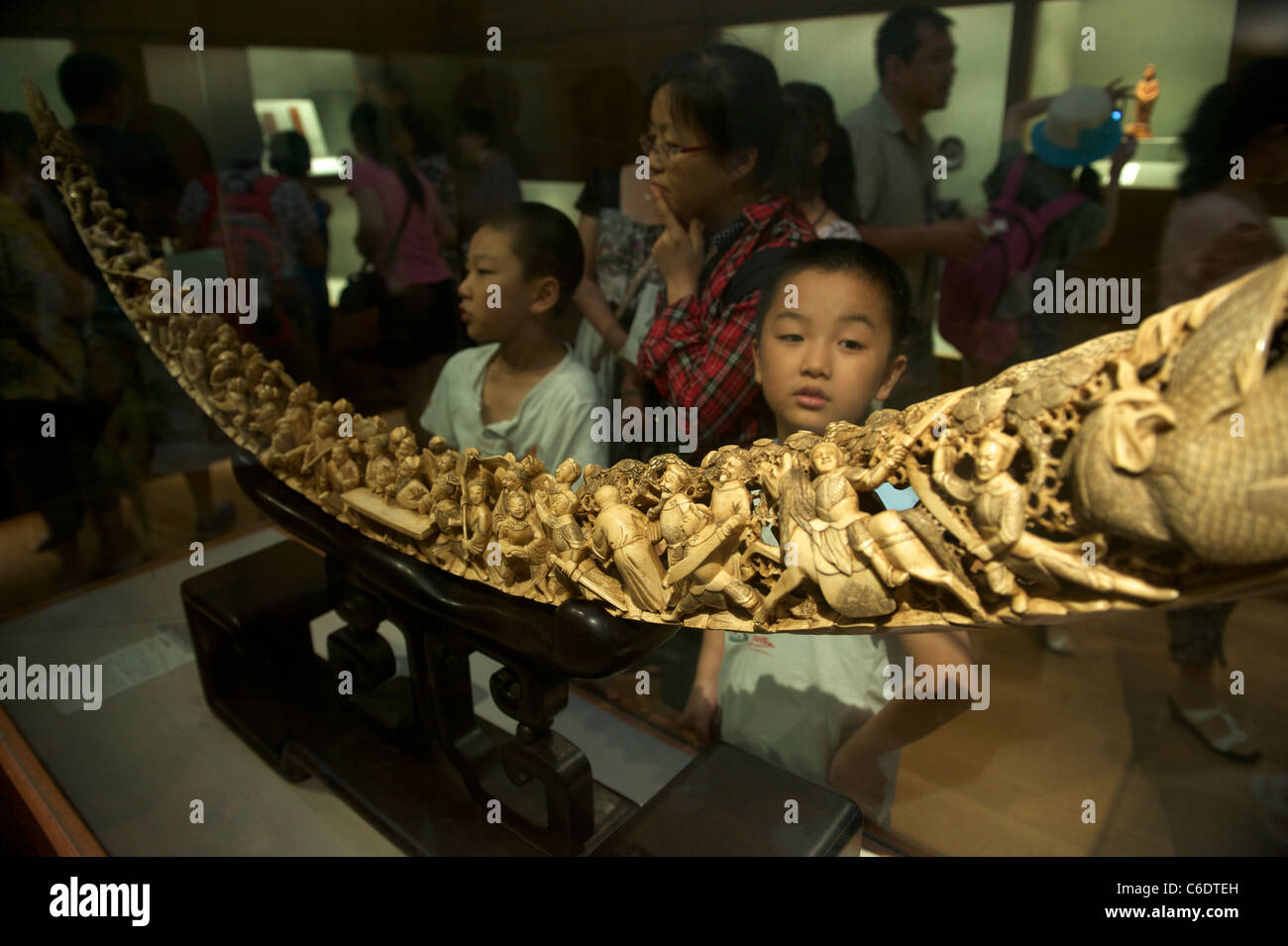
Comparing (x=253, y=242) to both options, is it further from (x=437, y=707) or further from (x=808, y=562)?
(x=808, y=562)

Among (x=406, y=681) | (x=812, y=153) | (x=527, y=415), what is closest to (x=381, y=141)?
(x=527, y=415)

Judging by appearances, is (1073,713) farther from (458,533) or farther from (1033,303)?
(458,533)

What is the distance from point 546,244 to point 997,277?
732 millimetres

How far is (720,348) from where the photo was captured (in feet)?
4.28

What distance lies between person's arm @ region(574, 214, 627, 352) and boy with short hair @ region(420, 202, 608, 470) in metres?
0.01

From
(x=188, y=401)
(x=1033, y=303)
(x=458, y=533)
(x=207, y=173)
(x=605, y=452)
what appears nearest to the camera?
(x=1033, y=303)

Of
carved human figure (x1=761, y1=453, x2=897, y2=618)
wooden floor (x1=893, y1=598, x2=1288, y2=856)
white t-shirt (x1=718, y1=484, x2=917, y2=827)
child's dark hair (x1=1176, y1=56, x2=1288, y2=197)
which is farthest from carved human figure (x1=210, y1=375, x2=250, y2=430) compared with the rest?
child's dark hair (x1=1176, y1=56, x2=1288, y2=197)

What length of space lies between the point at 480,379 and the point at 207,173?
94cm

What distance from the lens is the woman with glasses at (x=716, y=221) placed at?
123 cm

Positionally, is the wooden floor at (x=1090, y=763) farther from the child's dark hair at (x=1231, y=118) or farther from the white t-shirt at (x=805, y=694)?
the child's dark hair at (x=1231, y=118)

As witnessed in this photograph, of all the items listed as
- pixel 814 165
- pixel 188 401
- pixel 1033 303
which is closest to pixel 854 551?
pixel 1033 303

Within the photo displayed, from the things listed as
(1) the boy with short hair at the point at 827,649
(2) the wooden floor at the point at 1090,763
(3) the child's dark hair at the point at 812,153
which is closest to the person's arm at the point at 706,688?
(1) the boy with short hair at the point at 827,649

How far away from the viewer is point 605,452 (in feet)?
4.97

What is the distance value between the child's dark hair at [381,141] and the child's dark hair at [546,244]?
8.6 inches
